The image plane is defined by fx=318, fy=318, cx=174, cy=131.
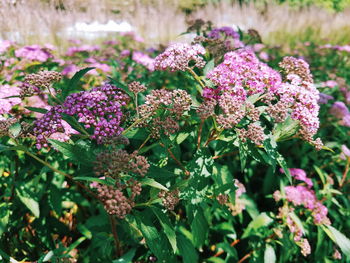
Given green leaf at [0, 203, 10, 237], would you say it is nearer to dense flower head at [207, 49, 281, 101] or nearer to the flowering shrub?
the flowering shrub

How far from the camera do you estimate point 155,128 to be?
62.3 inches

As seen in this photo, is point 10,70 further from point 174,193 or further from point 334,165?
point 334,165

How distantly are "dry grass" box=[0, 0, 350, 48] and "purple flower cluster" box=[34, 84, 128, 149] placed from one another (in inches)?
164

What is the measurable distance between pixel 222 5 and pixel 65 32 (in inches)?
314

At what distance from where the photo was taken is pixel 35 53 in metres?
3.11

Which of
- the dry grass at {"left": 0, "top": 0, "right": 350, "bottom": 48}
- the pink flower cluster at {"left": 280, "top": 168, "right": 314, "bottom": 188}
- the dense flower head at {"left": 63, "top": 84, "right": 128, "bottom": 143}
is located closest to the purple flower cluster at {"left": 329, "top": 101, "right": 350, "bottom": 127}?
the pink flower cluster at {"left": 280, "top": 168, "right": 314, "bottom": 188}

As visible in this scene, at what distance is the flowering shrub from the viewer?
5.22 feet

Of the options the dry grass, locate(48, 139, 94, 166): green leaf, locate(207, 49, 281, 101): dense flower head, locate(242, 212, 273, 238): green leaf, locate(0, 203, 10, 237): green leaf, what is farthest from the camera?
the dry grass

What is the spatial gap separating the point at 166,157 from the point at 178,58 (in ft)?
1.96

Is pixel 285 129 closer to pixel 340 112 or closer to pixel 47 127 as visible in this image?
pixel 47 127

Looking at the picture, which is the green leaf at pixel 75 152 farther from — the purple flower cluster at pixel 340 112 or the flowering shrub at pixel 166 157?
the purple flower cluster at pixel 340 112

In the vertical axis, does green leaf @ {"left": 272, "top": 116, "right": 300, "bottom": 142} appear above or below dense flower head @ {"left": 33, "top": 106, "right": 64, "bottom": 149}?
below

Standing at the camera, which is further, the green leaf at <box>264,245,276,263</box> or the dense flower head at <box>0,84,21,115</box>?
the green leaf at <box>264,245,276,263</box>

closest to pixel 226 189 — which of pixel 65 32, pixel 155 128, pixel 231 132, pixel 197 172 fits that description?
pixel 197 172
